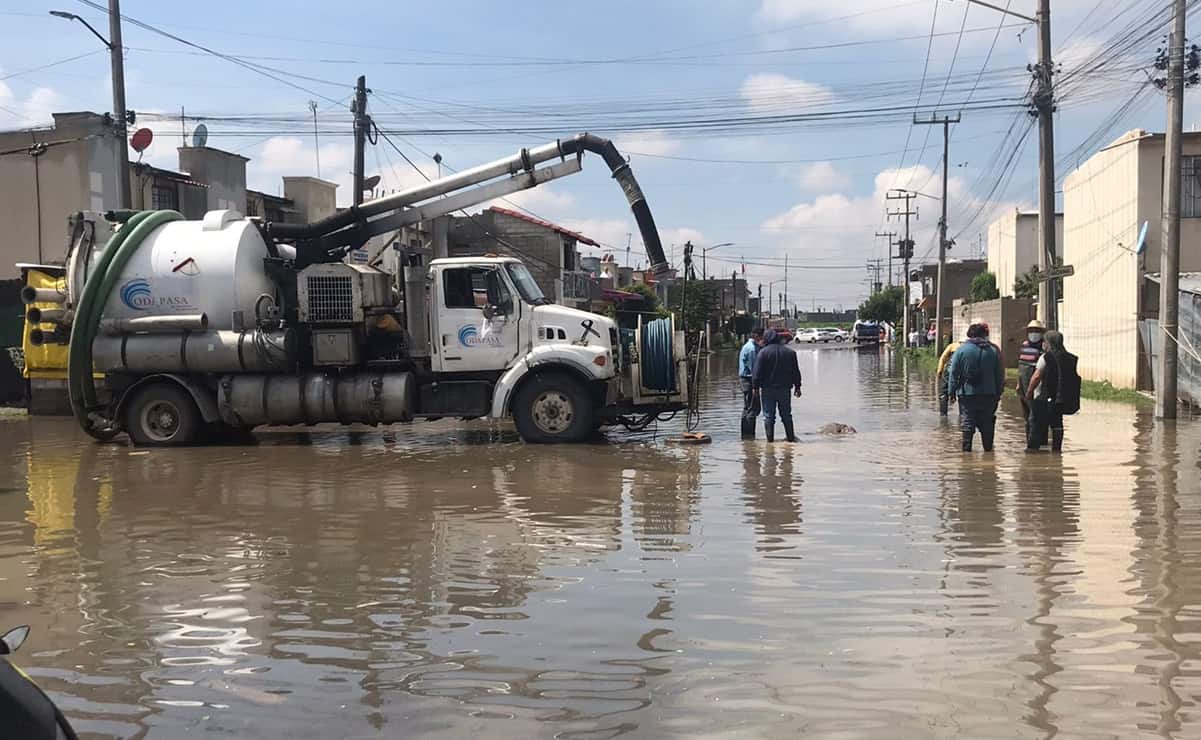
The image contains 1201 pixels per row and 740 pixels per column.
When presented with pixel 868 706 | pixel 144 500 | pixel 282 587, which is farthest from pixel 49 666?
pixel 144 500

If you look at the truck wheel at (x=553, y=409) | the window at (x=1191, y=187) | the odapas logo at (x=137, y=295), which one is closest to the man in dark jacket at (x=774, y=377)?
the truck wheel at (x=553, y=409)

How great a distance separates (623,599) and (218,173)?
32201 mm

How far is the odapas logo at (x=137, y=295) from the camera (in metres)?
16.0

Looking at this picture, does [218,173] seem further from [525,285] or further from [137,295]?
[525,285]

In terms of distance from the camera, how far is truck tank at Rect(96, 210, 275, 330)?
15883 millimetres

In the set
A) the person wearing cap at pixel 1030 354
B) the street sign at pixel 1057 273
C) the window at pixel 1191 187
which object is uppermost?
the window at pixel 1191 187

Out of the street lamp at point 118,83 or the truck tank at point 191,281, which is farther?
the street lamp at point 118,83

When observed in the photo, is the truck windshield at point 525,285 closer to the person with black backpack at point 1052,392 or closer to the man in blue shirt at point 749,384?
the man in blue shirt at point 749,384

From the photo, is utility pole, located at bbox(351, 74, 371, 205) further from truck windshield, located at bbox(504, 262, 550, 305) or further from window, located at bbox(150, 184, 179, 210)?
truck windshield, located at bbox(504, 262, 550, 305)

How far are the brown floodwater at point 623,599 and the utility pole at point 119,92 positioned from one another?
1101cm

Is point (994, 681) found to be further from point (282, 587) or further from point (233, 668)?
point (282, 587)

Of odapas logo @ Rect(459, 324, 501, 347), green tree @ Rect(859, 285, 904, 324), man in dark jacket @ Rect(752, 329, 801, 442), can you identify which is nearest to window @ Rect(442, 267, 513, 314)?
odapas logo @ Rect(459, 324, 501, 347)

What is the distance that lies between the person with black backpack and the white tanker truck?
458 cm

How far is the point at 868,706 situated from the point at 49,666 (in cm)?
397
